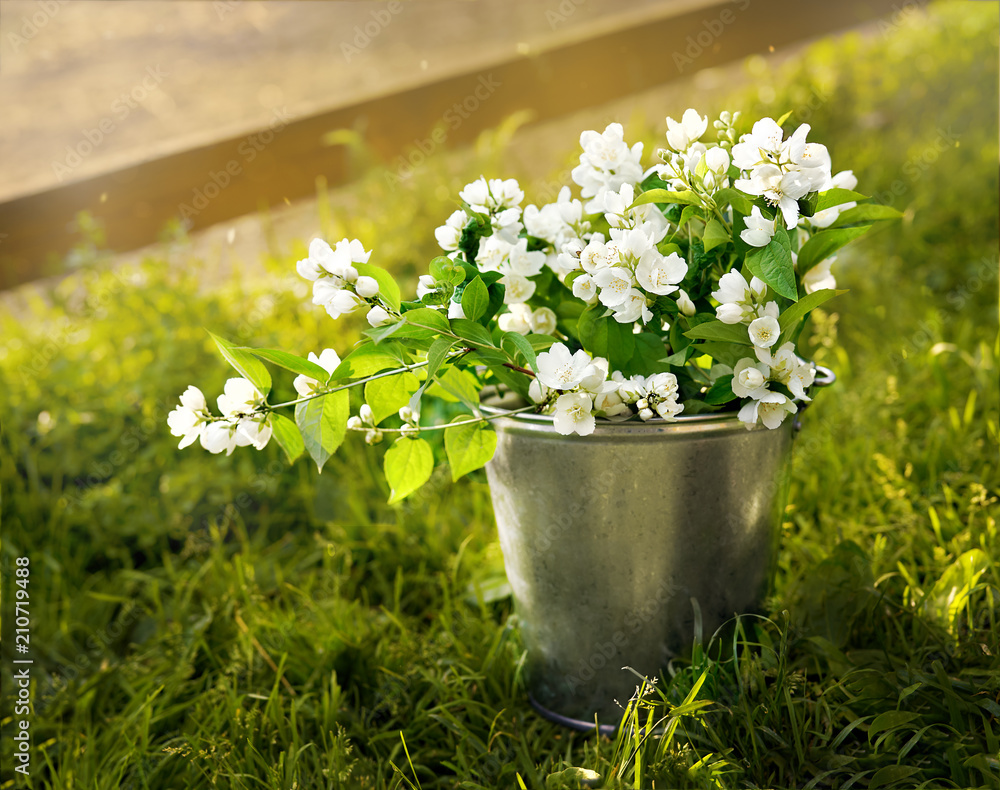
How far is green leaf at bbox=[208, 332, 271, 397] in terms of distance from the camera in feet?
2.39

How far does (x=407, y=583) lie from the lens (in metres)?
1.30

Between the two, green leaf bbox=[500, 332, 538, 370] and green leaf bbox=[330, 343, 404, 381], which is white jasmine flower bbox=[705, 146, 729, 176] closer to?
green leaf bbox=[500, 332, 538, 370]

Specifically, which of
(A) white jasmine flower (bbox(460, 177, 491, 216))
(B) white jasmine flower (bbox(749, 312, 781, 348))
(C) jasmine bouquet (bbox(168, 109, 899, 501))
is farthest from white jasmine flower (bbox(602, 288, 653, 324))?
(A) white jasmine flower (bbox(460, 177, 491, 216))

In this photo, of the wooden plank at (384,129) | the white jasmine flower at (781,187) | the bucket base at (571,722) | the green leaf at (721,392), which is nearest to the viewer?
the white jasmine flower at (781,187)

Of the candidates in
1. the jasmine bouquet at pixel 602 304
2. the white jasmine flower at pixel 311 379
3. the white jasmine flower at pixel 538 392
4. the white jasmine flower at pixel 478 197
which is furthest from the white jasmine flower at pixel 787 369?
the white jasmine flower at pixel 311 379

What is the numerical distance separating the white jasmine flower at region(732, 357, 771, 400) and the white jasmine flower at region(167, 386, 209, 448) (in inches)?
21.7

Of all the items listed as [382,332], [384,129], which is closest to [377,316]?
[382,332]

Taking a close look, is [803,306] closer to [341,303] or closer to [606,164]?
[606,164]

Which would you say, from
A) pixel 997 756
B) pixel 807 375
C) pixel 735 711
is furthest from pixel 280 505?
pixel 997 756

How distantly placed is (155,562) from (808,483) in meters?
1.26

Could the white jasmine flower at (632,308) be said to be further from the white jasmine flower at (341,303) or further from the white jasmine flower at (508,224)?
the white jasmine flower at (341,303)

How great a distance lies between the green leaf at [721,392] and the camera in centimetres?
78

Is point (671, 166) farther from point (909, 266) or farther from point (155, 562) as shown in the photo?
point (909, 266)

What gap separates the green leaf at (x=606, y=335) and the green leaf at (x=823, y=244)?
0.22 m
